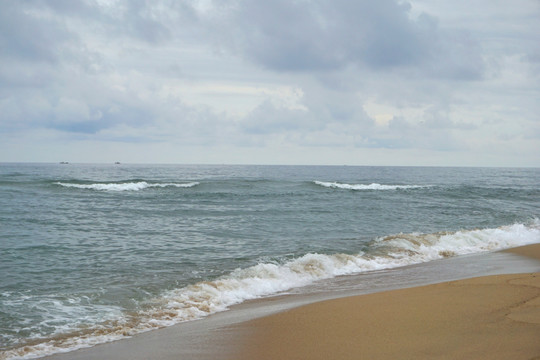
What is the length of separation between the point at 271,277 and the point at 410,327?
445 centimetres

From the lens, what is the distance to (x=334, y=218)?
19688 millimetres

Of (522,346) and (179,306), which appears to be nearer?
(522,346)

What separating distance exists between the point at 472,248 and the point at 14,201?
22.6 metres

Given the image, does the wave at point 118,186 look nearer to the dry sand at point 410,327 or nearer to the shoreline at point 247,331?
the shoreline at point 247,331

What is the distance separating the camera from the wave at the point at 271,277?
19.4 ft

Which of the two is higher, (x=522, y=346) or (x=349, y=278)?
(x=522, y=346)

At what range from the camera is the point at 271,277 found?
9.33 metres

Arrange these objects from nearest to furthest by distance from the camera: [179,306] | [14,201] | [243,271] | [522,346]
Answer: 1. [522,346]
2. [179,306]
3. [243,271]
4. [14,201]

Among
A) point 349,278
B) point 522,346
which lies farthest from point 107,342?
point 349,278

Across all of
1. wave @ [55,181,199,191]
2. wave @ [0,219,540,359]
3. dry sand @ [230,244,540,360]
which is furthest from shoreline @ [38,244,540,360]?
wave @ [55,181,199,191]

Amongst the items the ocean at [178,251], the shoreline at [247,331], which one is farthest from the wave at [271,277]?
the shoreline at [247,331]

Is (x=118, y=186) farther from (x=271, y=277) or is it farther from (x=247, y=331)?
(x=247, y=331)

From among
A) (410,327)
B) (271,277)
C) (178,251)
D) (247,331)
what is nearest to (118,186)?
(178,251)

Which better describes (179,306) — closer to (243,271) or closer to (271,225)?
(243,271)
